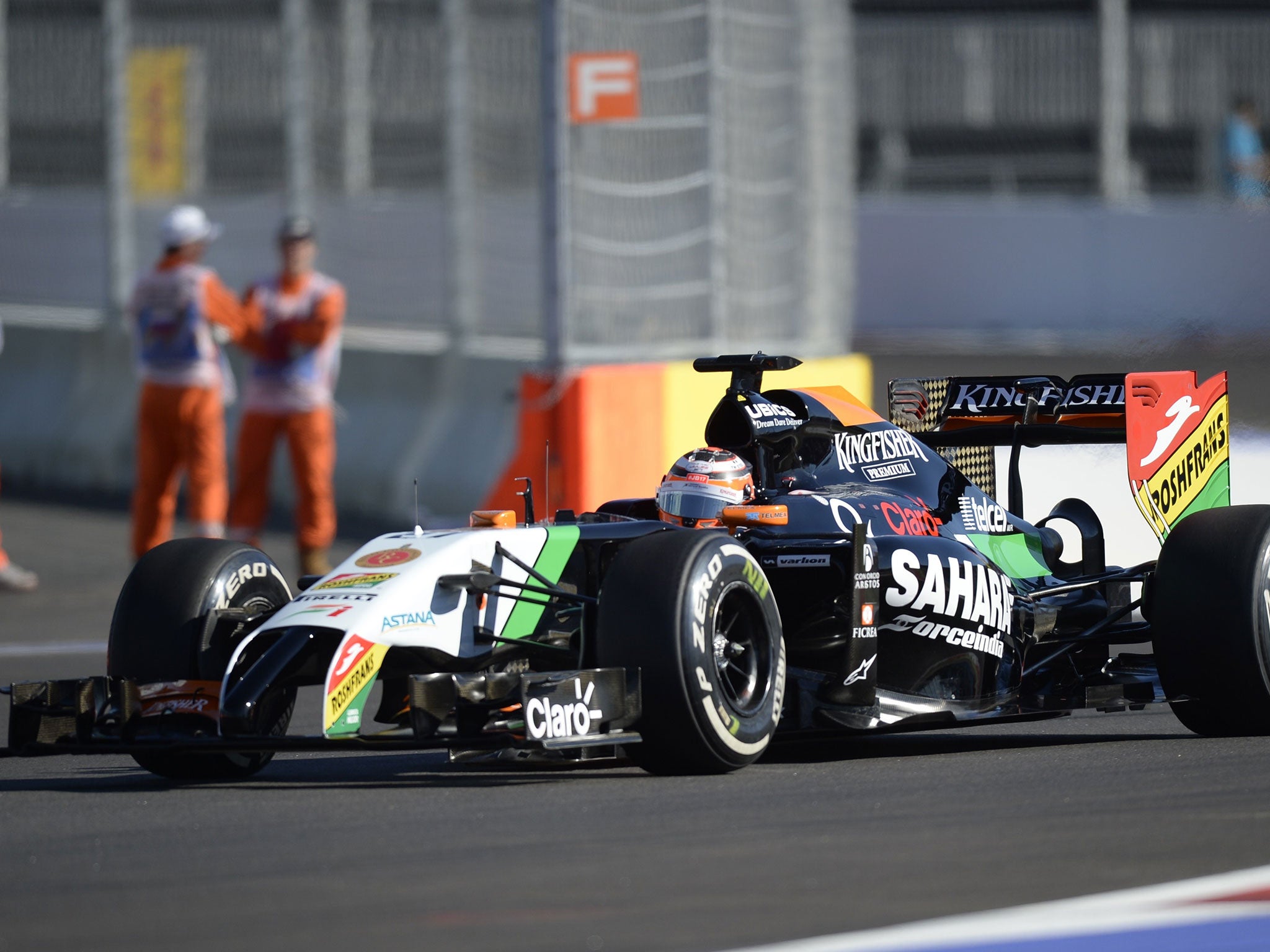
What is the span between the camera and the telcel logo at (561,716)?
21.5ft

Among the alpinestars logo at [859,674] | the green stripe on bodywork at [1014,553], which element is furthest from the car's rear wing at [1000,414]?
the alpinestars logo at [859,674]

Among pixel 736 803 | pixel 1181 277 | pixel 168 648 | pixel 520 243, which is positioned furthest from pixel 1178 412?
pixel 1181 277

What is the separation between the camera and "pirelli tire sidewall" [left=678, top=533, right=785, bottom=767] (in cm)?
673

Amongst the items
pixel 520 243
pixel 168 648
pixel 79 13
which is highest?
pixel 79 13

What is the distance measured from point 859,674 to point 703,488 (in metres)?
0.82

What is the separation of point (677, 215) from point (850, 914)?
9.46 meters

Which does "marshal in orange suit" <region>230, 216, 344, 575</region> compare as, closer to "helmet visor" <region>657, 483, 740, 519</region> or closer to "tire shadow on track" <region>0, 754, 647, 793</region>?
"tire shadow on track" <region>0, 754, 647, 793</region>

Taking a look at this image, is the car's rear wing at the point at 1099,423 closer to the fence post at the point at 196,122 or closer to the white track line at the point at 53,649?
the white track line at the point at 53,649

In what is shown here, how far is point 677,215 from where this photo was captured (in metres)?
14.1

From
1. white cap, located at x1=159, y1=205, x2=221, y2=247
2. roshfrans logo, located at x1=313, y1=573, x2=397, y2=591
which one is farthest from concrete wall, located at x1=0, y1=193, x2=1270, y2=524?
roshfrans logo, located at x1=313, y1=573, x2=397, y2=591

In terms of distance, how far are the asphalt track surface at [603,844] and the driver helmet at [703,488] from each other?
804 millimetres

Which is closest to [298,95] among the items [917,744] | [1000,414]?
[1000,414]

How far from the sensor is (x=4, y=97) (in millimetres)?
17453

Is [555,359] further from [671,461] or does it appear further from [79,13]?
[79,13]
